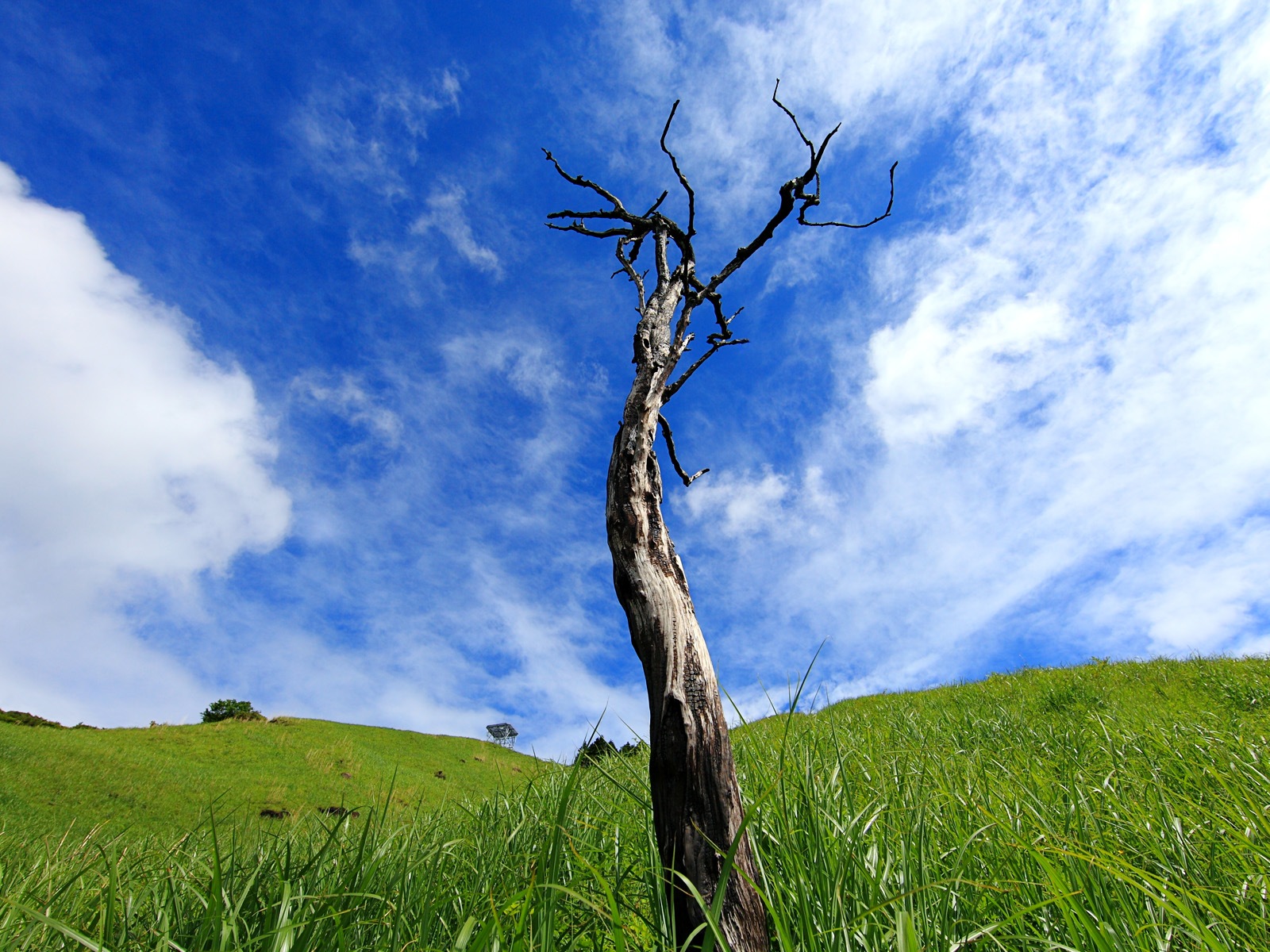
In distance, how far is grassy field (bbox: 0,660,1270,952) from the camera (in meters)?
2.10

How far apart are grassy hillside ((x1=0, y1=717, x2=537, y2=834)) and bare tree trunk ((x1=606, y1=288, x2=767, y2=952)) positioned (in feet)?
17.2

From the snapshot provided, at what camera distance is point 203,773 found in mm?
10609

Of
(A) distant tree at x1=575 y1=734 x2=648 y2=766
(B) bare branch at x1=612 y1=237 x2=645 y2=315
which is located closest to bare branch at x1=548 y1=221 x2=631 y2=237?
(B) bare branch at x1=612 y1=237 x2=645 y2=315

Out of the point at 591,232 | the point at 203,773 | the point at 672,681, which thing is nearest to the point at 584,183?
the point at 591,232

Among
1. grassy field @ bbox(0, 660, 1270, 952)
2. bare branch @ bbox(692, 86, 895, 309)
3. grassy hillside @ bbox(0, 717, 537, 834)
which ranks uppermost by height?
bare branch @ bbox(692, 86, 895, 309)

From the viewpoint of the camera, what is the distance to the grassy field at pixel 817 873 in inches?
82.5

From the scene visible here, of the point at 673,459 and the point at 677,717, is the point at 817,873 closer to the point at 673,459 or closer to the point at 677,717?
the point at 677,717

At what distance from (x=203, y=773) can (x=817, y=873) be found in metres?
12.4

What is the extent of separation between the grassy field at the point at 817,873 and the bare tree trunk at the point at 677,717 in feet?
0.43

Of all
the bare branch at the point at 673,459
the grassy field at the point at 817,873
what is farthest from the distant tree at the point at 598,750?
the bare branch at the point at 673,459

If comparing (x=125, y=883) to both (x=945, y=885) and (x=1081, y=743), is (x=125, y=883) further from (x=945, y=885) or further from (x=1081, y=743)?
(x=1081, y=743)

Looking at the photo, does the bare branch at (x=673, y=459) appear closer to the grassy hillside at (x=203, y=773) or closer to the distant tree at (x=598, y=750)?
the distant tree at (x=598, y=750)

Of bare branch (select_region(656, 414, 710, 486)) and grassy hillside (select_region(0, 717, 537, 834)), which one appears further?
grassy hillside (select_region(0, 717, 537, 834))

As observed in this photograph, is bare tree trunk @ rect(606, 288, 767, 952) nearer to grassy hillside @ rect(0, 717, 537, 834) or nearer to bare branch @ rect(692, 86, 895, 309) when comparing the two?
bare branch @ rect(692, 86, 895, 309)
